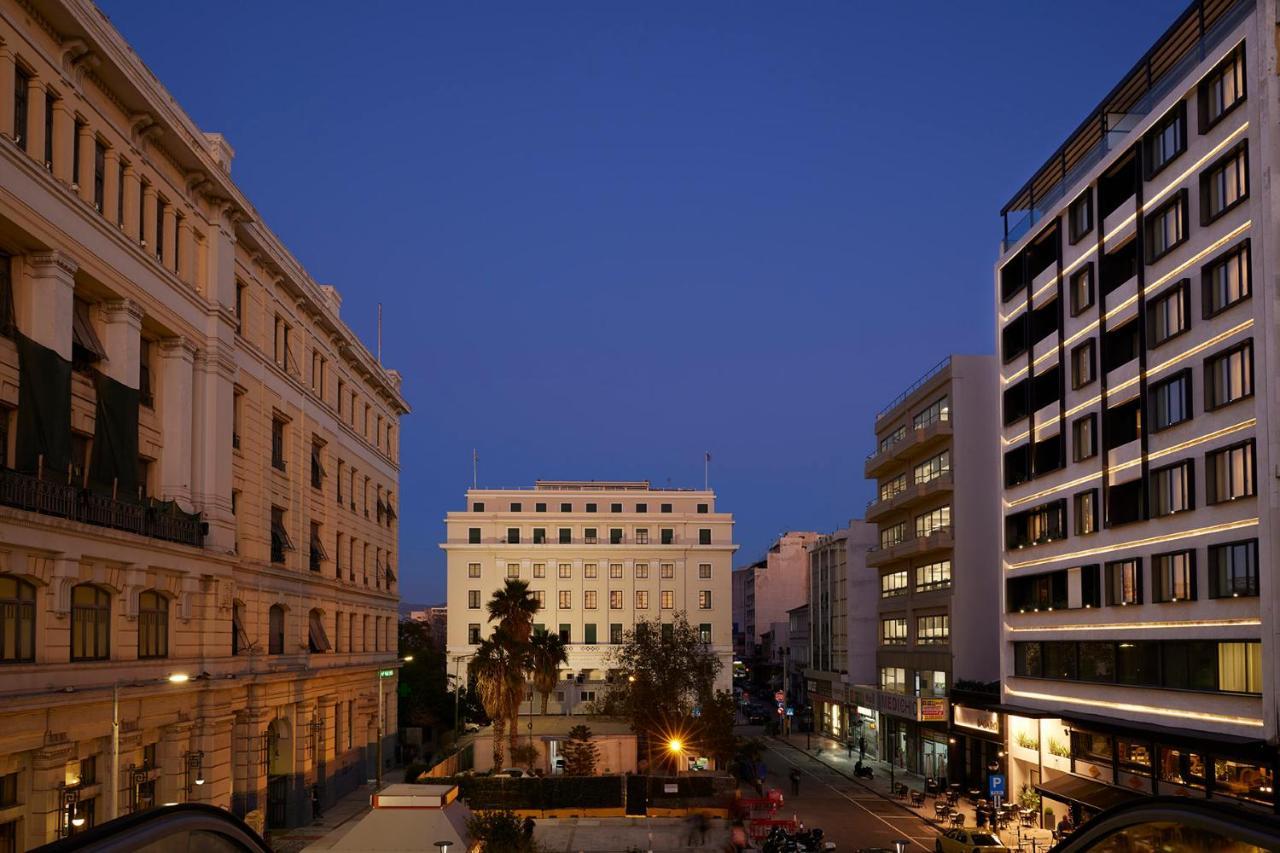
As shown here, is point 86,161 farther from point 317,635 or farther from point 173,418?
point 317,635

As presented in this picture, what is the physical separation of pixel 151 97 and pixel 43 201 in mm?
7010

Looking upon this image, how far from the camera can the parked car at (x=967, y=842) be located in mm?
39875

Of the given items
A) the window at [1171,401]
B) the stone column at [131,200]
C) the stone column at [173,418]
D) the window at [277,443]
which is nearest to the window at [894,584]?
the window at [1171,401]

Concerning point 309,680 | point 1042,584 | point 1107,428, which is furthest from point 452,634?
point 1107,428

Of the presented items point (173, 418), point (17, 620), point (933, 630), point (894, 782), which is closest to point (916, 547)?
point (933, 630)

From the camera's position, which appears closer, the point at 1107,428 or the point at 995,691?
the point at 1107,428

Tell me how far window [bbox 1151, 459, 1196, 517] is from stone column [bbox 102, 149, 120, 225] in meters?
33.4

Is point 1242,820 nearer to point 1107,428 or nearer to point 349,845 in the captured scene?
point 349,845

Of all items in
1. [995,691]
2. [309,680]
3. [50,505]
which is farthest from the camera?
[995,691]

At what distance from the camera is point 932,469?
73125 mm

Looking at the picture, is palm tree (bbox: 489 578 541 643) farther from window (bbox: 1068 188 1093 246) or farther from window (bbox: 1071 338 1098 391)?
window (bbox: 1068 188 1093 246)

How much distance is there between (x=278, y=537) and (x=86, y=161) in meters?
22.7

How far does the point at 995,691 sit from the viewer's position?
6172 cm

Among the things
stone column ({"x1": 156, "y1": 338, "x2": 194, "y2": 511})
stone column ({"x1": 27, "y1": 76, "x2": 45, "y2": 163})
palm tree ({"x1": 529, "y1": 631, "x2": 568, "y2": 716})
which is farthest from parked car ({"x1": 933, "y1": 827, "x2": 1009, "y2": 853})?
stone column ({"x1": 27, "y1": 76, "x2": 45, "y2": 163})
